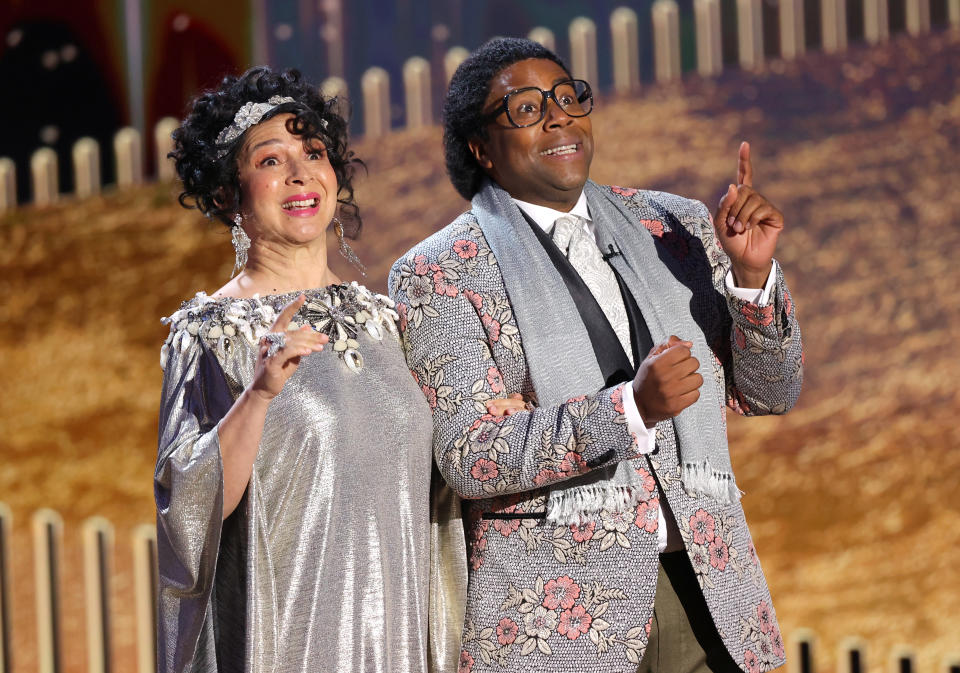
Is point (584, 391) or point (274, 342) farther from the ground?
point (274, 342)

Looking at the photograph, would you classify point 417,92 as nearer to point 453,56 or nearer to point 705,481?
point 453,56

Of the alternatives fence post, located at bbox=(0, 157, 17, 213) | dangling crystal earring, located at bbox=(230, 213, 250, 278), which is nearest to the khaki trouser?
dangling crystal earring, located at bbox=(230, 213, 250, 278)

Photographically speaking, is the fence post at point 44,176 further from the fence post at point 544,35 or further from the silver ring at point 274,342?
the silver ring at point 274,342

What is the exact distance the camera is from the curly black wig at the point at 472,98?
2078mm

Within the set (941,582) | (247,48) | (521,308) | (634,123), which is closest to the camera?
(521,308)

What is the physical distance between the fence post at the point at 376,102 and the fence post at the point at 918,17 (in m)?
1.67

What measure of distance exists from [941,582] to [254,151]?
257 centimetres

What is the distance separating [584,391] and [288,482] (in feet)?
1.56

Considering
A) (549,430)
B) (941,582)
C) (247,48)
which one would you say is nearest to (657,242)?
(549,430)

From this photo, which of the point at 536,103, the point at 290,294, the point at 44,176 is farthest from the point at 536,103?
the point at 44,176

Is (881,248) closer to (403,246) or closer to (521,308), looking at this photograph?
(403,246)

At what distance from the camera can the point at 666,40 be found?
12.5 ft

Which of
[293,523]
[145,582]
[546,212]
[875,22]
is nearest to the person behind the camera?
[293,523]

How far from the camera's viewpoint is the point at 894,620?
3.59m
